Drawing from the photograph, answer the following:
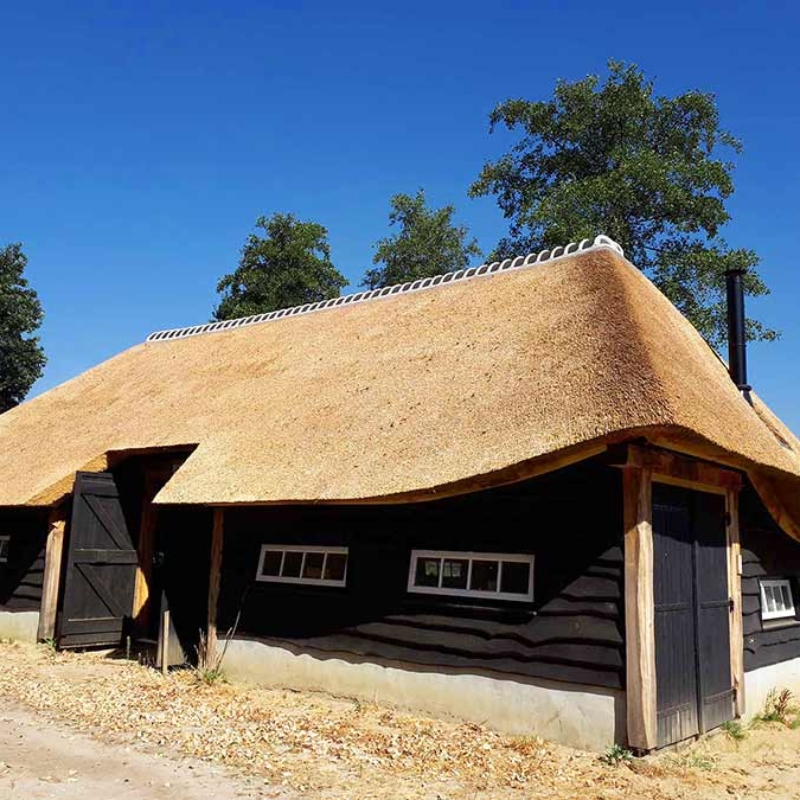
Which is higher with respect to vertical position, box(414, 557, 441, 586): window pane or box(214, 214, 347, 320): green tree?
box(214, 214, 347, 320): green tree

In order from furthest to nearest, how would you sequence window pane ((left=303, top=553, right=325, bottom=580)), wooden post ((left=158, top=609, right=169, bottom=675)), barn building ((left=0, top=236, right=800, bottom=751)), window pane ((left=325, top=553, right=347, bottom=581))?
wooden post ((left=158, top=609, right=169, bottom=675))
window pane ((left=303, top=553, right=325, bottom=580))
window pane ((left=325, top=553, right=347, bottom=581))
barn building ((left=0, top=236, right=800, bottom=751))

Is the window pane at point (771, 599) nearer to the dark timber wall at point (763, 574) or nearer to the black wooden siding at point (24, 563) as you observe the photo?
the dark timber wall at point (763, 574)

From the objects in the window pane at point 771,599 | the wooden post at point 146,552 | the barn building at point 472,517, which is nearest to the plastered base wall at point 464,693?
the barn building at point 472,517

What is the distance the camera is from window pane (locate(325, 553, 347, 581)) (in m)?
8.67

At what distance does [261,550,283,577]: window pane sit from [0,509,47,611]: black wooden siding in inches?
187

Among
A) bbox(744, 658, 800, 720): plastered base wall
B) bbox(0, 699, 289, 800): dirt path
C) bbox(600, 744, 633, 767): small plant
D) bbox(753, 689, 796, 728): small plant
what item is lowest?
bbox(0, 699, 289, 800): dirt path

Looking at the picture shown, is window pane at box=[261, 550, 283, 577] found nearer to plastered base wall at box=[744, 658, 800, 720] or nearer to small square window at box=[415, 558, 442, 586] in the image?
small square window at box=[415, 558, 442, 586]

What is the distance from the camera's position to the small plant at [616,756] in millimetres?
6223

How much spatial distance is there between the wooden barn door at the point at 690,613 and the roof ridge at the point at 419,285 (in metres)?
4.14

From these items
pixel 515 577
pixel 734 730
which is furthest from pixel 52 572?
pixel 734 730

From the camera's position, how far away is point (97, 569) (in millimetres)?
11227

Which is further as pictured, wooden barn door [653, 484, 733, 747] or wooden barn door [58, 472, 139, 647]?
wooden barn door [58, 472, 139, 647]

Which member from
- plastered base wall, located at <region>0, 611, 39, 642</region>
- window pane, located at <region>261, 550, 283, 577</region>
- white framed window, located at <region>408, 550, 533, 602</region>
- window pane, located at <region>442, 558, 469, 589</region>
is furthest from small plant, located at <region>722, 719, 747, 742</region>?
plastered base wall, located at <region>0, 611, 39, 642</region>

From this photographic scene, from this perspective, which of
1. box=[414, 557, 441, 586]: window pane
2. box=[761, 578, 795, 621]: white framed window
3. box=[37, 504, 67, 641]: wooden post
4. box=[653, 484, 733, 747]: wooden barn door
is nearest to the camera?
box=[653, 484, 733, 747]: wooden barn door
